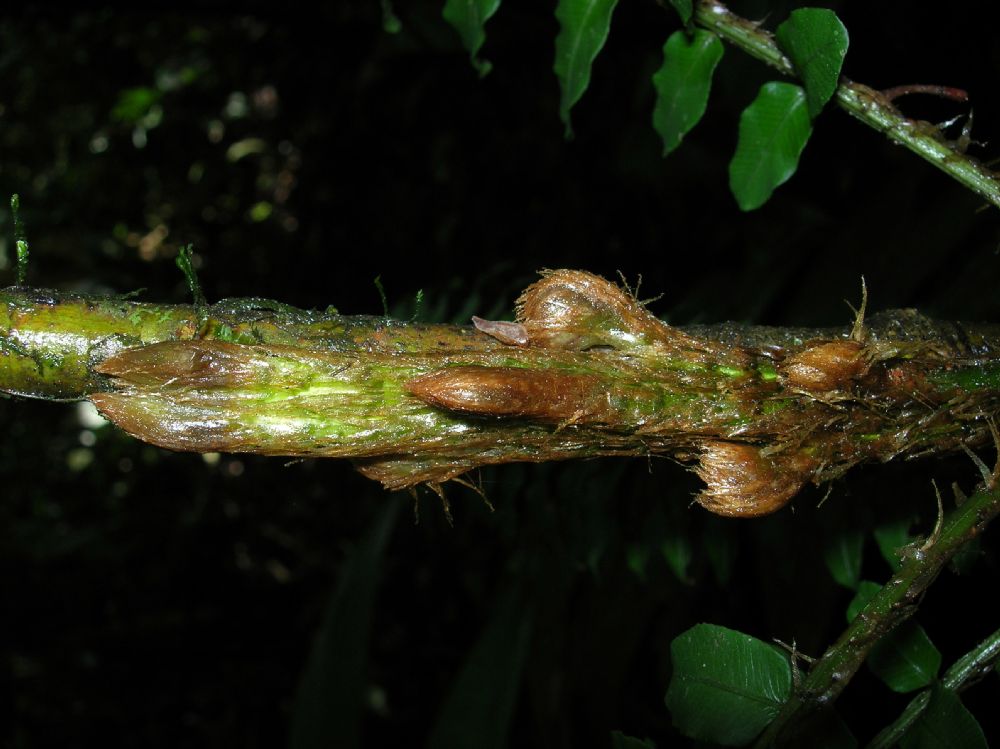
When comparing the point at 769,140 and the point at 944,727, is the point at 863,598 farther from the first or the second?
the point at 769,140

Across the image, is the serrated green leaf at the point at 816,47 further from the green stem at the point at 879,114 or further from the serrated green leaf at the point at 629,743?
the serrated green leaf at the point at 629,743

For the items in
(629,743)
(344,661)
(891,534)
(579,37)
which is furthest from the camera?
(344,661)

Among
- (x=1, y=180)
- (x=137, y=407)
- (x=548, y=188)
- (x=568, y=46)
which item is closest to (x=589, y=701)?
(x=548, y=188)

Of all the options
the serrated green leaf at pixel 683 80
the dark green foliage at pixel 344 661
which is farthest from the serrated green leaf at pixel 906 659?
the dark green foliage at pixel 344 661

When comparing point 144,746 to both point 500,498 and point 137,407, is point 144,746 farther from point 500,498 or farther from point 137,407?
point 137,407

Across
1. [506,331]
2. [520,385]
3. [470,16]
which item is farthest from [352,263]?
[520,385]

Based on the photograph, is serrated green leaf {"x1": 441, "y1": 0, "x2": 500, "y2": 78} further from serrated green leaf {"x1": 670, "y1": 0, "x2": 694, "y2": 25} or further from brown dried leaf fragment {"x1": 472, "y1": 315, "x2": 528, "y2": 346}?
brown dried leaf fragment {"x1": 472, "y1": 315, "x2": 528, "y2": 346}
